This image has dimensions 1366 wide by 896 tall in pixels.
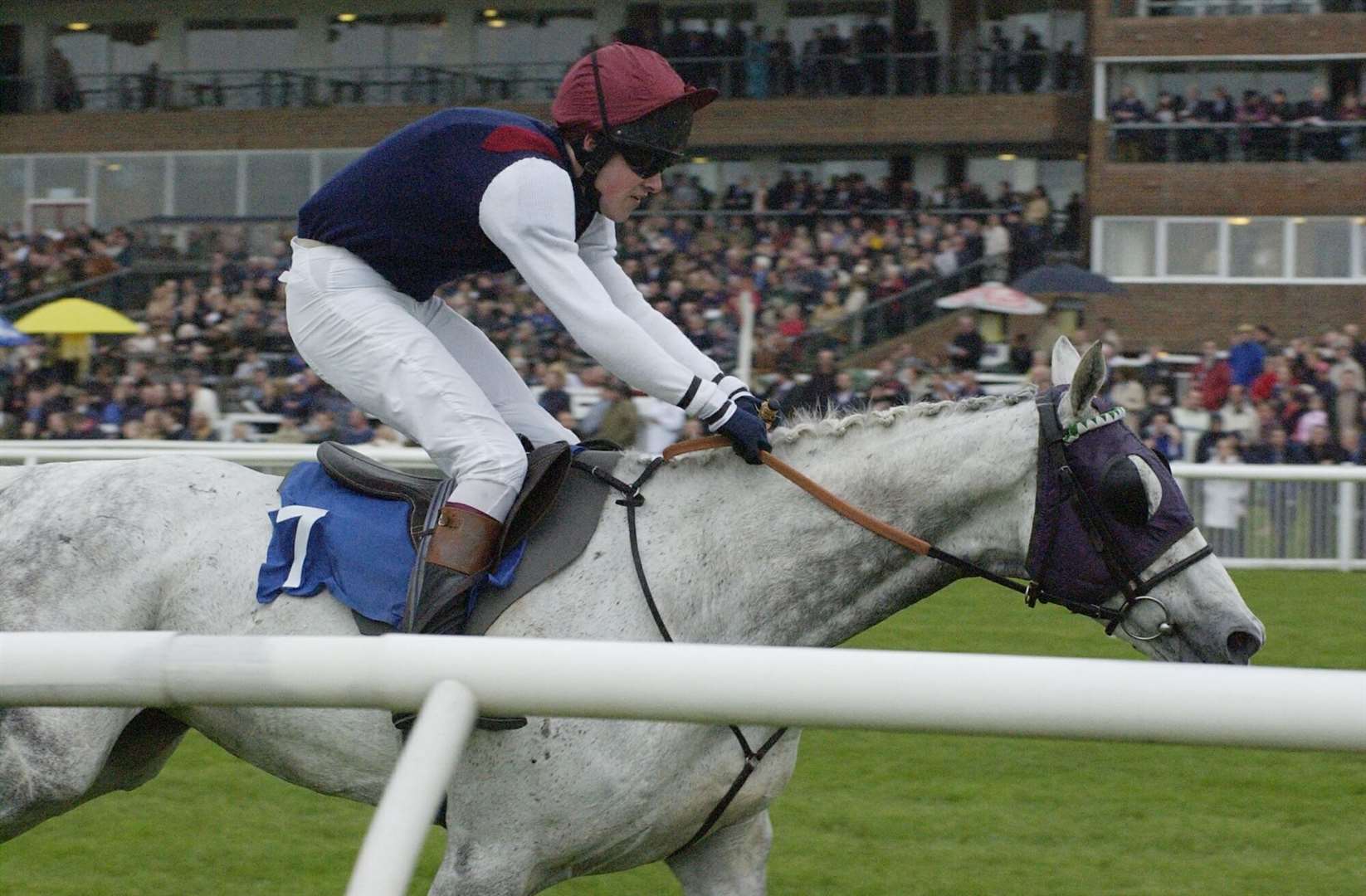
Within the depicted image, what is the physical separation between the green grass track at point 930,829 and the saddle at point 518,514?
1.56 meters

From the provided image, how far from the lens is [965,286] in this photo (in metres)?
19.3

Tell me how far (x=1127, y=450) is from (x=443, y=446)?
1.21m

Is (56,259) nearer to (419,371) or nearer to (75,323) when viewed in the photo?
(75,323)

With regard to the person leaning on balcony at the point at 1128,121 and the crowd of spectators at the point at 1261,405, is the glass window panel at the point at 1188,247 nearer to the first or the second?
the person leaning on balcony at the point at 1128,121

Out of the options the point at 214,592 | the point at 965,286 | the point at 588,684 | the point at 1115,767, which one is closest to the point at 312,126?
the point at 965,286

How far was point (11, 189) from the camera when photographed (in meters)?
28.6

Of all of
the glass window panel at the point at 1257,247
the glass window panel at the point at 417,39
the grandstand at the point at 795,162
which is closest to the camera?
the grandstand at the point at 795,162

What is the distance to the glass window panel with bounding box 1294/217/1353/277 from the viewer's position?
71.9 ft

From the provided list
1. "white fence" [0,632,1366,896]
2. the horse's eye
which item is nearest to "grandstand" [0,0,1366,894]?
the horse's eye

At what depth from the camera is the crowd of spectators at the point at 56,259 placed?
77.0 ft

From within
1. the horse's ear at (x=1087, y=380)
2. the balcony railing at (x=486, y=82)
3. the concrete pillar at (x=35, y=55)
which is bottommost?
the horse's ear at (x=1087, y=380)

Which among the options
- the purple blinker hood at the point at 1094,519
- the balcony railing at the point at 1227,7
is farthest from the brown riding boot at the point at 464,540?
the balcony railing at the point at 1227,7

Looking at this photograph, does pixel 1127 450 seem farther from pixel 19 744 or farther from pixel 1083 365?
pixel 19 744

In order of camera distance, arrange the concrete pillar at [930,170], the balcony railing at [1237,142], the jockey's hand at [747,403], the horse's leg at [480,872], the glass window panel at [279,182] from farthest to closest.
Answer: the glass window panel at [279,182] < the concrete pillar at [930,170] < the balcony railing at [1237,142] < the jockey's hand at [747,403] < the horse's leg at [480,872]
